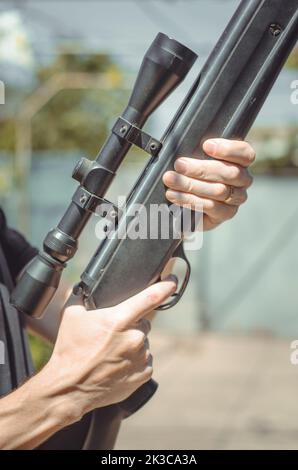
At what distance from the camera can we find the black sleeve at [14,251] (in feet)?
6.40

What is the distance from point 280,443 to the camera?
16.3 feet

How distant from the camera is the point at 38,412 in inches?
54.7

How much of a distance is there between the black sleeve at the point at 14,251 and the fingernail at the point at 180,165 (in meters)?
0.67

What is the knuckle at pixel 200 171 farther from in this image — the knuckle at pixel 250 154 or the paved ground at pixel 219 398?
the paved ground at pixel 219 398

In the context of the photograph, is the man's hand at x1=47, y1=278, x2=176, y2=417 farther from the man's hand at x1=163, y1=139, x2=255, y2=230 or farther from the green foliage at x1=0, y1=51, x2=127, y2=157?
the green foliage at x1=0, y1=51, x2=127, y2=157

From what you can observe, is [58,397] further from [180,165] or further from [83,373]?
[180,165]

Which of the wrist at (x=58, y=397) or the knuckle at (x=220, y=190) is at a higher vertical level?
the knuckle at (x=220, y=190)

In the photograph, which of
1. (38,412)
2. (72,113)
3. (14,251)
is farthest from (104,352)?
(72,113)

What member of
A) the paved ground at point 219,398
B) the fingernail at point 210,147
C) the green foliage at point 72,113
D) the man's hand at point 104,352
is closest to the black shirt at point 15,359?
the man's hand at point 104,352

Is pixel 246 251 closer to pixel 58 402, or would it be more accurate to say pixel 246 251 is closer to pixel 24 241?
pixel 24 241

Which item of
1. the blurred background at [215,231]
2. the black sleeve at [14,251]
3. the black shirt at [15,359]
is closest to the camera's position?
the black shirt at [15,359]

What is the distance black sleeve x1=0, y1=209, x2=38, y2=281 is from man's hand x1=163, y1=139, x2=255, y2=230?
25.4 inches

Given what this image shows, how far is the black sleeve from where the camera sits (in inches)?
76.8
